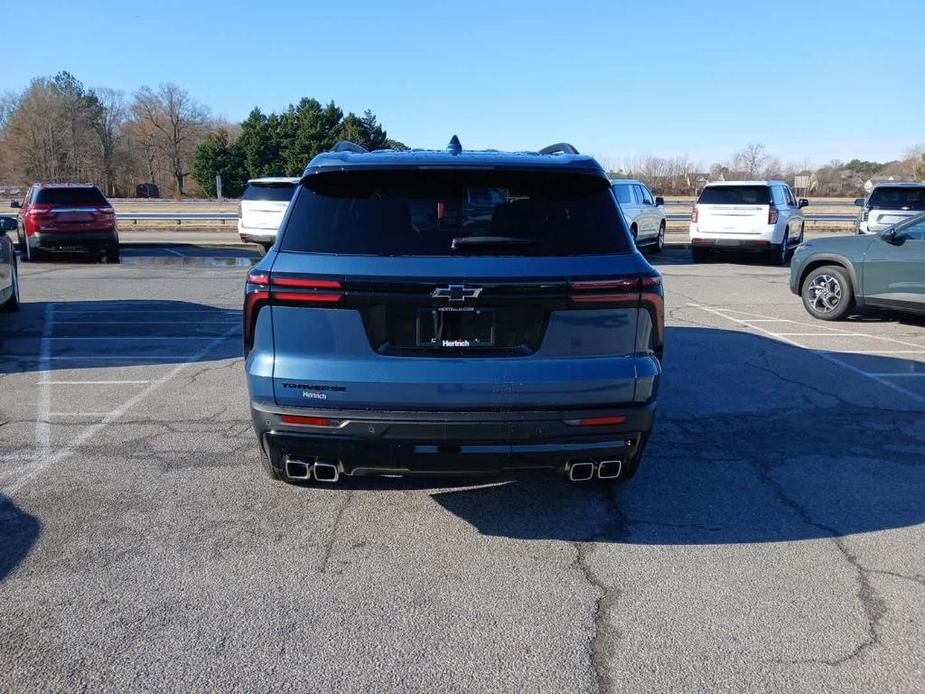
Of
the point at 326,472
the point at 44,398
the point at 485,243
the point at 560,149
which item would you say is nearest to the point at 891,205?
the point at 560,149

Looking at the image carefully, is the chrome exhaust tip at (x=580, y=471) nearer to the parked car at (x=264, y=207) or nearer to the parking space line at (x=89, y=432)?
the parking space line at (x=89, y=432)

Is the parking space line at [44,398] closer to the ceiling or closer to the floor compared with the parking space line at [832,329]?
closer to the ceiling

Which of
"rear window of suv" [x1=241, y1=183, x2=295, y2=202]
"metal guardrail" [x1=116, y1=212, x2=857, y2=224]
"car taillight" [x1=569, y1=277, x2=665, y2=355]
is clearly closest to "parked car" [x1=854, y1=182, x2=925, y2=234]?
"metal guardrail" [x1=116, y1=212, x2=857, y2=224]

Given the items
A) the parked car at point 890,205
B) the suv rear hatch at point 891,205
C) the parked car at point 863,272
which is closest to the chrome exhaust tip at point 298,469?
the parked car at point 863,272

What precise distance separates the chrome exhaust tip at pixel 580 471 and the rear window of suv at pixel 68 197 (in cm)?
1769

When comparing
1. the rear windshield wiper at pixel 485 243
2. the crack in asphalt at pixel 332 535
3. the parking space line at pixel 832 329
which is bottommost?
the parking space line at pixel 832 329

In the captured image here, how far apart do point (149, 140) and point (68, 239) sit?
80221mm

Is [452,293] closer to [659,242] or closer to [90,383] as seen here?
[90,383]

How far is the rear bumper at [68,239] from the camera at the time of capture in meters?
18.1

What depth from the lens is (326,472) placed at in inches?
151

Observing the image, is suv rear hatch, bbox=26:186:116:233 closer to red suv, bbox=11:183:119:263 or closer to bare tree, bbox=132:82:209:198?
red suv, bbox=11:183:119:263

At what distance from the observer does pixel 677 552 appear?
400 cm

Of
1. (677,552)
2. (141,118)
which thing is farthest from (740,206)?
(141,118)

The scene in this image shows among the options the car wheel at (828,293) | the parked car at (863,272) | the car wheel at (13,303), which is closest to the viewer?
the parked car at (863,272)
